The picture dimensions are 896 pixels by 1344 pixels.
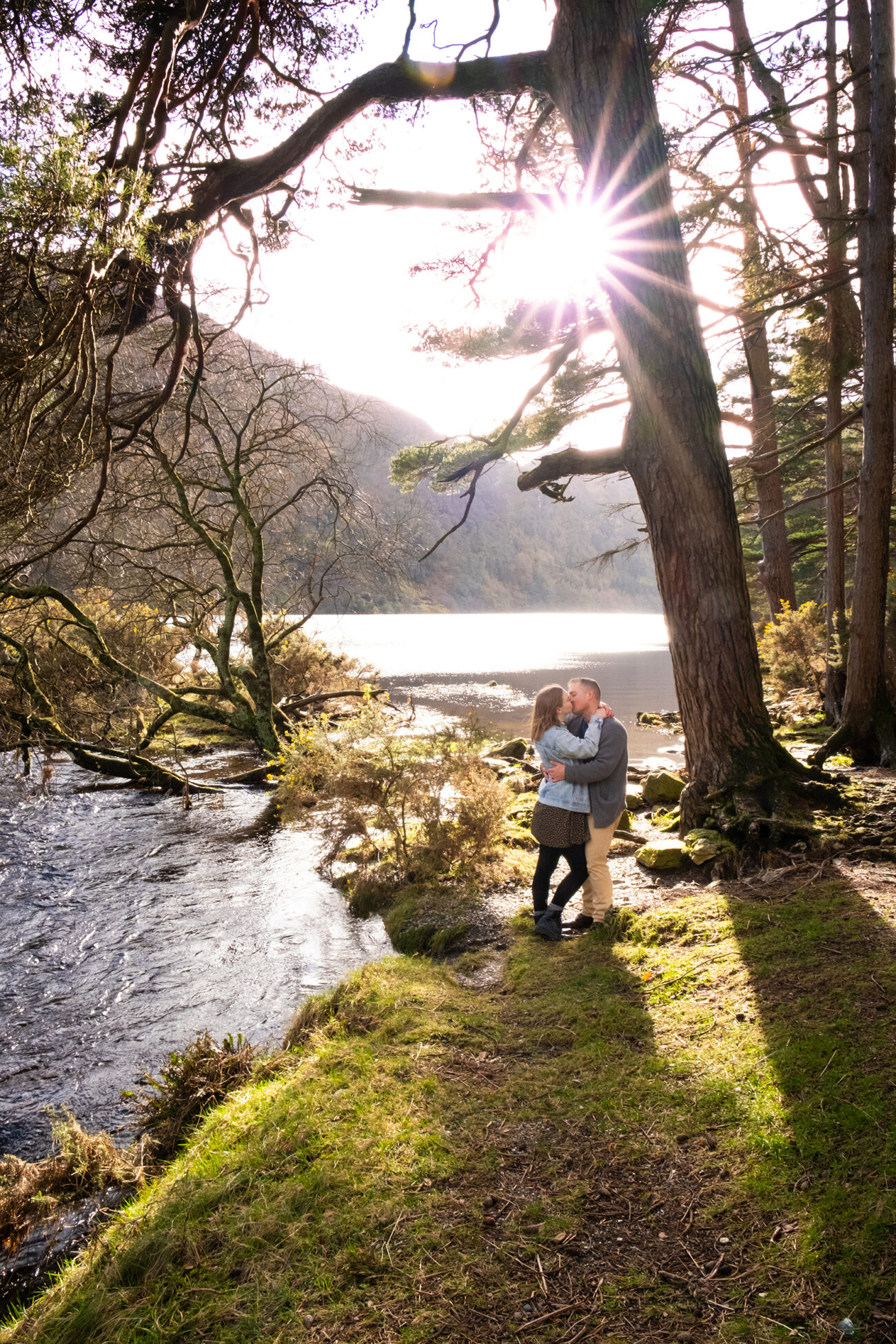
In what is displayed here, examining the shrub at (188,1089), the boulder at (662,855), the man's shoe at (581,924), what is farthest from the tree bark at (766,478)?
the shrub at (188,1089)

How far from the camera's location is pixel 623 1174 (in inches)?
95.6

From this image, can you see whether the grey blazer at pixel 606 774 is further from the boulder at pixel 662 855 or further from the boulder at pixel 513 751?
the boulder at pixel 513 751

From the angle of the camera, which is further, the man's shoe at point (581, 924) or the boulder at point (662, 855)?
the boulder at point (662, 855)

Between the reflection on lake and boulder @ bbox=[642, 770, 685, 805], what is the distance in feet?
8.72

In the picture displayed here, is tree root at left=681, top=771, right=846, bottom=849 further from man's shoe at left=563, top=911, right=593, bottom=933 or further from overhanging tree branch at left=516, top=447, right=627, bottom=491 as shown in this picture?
overhanging tree branch at left=516, top=447, right=627, bottom=491

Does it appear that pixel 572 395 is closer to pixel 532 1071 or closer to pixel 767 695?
pixel 767 695

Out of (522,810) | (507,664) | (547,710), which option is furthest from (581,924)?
(507,664)

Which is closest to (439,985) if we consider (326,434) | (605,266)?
(605,266)

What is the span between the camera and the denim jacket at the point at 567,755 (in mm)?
4582

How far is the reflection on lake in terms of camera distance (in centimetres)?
1962

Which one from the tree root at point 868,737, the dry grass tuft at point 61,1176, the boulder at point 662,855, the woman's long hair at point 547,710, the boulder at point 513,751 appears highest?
the woman's long hair at point 547,710

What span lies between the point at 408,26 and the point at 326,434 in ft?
23.8

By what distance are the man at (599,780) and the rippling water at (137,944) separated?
191cm

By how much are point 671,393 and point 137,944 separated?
5.89 meters
